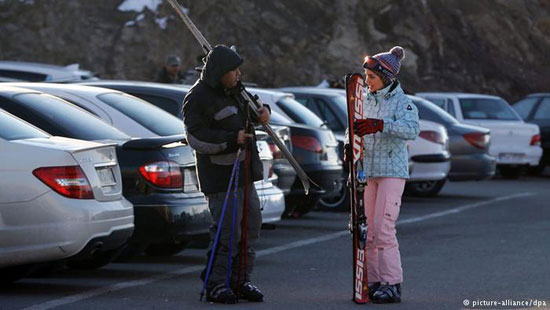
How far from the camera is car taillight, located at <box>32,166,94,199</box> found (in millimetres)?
9094

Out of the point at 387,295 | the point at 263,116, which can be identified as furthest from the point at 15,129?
the point at 387,295

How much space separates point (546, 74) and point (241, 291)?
29.8m

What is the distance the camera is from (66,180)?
9.16 metres

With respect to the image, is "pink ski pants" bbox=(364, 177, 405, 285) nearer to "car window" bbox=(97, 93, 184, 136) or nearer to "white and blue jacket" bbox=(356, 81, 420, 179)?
"white and blue jacket" bbox=(356, 81, 420, 179)

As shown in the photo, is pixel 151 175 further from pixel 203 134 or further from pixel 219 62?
pixel 219 62

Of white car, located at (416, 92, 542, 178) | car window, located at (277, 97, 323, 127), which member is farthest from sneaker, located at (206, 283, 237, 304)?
white car, located at (416, 92, 542, 178)

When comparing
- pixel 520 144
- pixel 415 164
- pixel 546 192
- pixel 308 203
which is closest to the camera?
pixel 308 203

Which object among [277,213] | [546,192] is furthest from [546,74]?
[277,213]

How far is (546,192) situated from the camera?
21.8 metres

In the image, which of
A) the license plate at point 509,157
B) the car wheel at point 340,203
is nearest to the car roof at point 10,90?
the car wheel at point 340,203

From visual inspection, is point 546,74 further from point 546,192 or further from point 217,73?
point 217,73

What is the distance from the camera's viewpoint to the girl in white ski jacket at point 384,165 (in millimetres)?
9141

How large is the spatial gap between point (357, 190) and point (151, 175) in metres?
2.02

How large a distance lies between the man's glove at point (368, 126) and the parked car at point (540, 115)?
59.7 feet
